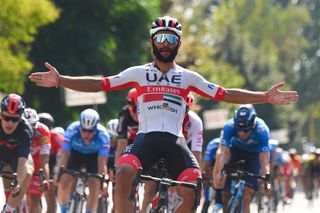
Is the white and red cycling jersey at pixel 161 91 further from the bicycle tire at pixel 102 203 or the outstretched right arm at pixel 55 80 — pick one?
the bicycle tire at pixel 102 203

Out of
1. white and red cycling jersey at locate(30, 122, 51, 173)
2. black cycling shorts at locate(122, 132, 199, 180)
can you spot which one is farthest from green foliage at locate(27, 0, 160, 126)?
black cycling shorts at locate(122, 132, 199, 180)

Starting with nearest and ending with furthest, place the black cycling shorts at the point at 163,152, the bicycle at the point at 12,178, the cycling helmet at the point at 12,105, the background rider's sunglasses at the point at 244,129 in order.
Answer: the black cycling shorts at the point at 163,152
the bicycle at the point at 12,178
the cycling helmet at the point at 12,105
the background rider's sunglasses at the point at 244,129

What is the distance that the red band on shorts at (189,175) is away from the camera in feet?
33.4

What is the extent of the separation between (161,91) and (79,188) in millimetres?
5266

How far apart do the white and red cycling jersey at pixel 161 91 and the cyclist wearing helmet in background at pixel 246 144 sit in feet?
14.1

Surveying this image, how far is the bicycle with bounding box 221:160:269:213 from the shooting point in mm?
14688

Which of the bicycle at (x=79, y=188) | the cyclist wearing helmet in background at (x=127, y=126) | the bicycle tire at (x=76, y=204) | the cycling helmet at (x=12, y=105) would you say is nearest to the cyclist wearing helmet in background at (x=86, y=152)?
the bicycle at (x=79, y=188)

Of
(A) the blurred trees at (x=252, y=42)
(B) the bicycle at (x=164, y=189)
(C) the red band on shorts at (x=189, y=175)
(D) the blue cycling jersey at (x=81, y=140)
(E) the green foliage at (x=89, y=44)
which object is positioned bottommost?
(B) the bicycle at (x=164, y=189)

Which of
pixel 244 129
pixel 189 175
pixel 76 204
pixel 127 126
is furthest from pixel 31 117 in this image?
pixel 189 175

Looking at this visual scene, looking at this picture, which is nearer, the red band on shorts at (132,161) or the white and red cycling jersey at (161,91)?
the red band on shorts at (132,161)

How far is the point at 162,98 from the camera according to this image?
10477 millimetres

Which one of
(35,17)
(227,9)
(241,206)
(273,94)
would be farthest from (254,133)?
(227,9)

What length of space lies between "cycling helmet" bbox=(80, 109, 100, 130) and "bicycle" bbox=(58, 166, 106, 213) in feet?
2.10

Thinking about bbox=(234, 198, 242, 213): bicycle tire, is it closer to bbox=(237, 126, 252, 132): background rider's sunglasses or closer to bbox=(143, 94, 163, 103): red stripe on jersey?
bbox=(237, 126, 252, 132): background rider's sunglasses
